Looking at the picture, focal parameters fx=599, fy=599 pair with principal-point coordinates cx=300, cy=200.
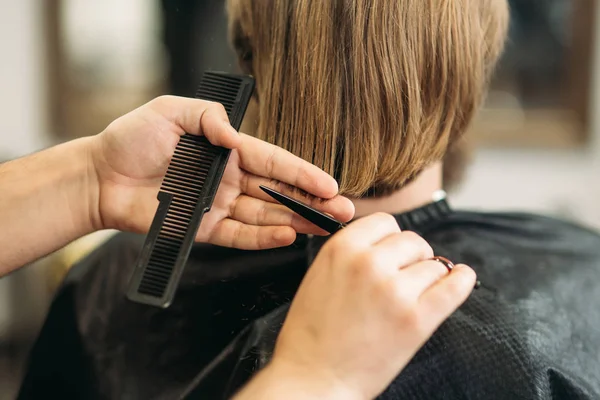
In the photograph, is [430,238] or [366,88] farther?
[430,238]

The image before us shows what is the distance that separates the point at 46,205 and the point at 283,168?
35 cm

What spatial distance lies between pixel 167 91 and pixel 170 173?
15 centimetres

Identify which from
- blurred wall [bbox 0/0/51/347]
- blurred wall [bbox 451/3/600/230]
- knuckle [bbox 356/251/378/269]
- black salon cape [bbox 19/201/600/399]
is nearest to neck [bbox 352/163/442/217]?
black salon cape [bbox 19/201/600/399]

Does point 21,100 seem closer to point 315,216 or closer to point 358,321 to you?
point 315,216

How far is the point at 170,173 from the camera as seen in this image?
2.07ft

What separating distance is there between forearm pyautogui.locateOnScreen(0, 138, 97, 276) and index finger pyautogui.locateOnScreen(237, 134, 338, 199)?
0.80ft

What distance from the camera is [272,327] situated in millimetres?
622

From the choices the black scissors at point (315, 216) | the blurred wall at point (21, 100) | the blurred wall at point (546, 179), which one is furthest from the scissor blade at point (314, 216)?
the blurred wall at point (546, 179)

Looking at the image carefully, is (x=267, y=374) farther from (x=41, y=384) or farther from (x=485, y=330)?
(x=41, y=384)

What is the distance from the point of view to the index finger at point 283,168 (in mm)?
593

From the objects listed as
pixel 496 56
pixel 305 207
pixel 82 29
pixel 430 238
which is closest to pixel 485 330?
pixel 430 238

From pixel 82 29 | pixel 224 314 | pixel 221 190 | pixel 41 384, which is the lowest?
pixel 41 384

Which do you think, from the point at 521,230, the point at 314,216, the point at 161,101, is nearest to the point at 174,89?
the point at 161,101

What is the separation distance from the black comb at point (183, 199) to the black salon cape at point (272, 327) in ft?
0.39
